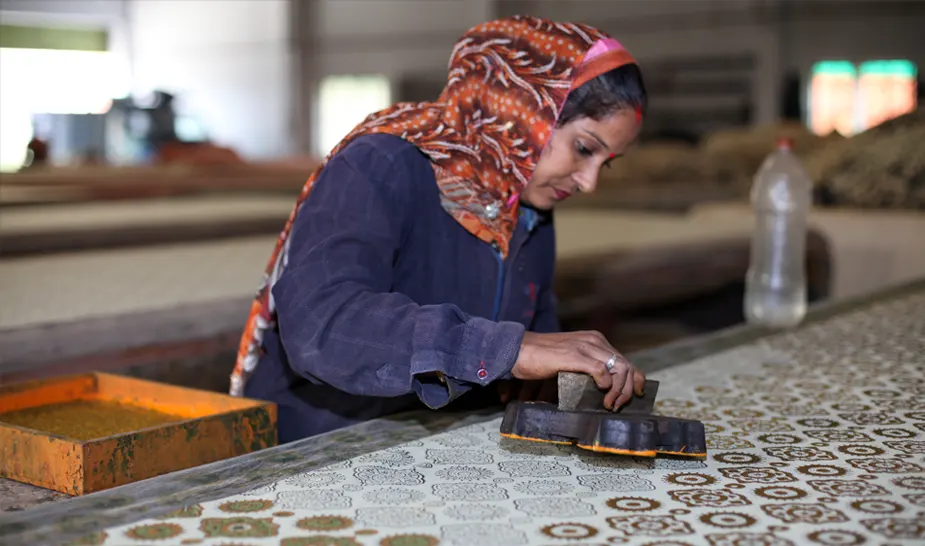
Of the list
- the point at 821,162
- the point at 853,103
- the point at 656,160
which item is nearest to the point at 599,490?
the point at 821,162

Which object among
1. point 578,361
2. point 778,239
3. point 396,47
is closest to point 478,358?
point 578,361

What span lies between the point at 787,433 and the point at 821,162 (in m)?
3.77

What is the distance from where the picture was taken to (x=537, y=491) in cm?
117

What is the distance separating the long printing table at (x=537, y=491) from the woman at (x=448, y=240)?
107 millimetres

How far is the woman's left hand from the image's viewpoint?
1.66m

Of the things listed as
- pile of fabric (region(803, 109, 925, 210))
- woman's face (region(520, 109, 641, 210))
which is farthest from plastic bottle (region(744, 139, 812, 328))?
woman's face (region(520, 109, 641, 210))

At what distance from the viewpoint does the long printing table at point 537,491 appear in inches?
40.2

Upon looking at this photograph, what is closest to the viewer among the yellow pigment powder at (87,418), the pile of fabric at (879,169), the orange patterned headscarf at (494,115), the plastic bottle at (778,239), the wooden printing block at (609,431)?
the wooden printing block at (609,431)

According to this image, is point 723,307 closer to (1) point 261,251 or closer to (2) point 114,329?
(1) point 261,251

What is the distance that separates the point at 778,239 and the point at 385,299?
2.23 m

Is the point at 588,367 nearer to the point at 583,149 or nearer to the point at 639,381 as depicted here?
the point at 639,381

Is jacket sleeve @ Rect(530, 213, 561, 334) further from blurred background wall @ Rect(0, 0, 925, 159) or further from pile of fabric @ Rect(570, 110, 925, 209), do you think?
blurred background wall @ Rect(0, 0, 925, 159)

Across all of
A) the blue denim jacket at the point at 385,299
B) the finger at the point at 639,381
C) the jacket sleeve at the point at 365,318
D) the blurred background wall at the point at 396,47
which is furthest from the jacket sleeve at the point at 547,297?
the blurred background wall at the point at 396,47

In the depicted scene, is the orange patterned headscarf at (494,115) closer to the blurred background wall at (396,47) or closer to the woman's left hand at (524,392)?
the woman's left hand at (524,392)
